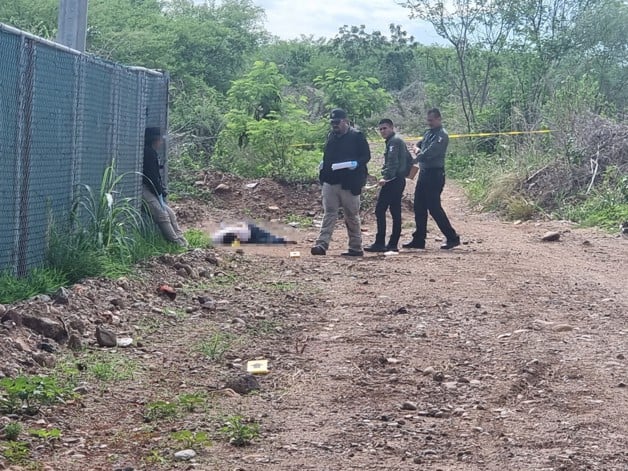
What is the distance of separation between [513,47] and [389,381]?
25.0 meters

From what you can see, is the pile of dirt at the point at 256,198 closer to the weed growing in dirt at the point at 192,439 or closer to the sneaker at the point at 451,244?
the sneaker at the point at 451,244

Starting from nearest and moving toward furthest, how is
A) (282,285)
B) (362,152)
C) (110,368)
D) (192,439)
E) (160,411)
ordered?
1. (192,439)
2. (160,411)
3. (110,368)
4. (282,285)
5. (362,152)

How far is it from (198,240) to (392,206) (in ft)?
8.61

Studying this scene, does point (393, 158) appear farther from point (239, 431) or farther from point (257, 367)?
point (239, 431)

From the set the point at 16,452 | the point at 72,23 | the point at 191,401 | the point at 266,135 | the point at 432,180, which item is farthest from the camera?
the point at 266,135

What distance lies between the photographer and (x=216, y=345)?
298 inches

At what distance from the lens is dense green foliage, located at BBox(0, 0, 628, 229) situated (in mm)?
20500

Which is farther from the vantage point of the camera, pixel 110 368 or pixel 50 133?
pixel 50 133

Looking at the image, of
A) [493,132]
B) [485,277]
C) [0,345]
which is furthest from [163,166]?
[493,132]

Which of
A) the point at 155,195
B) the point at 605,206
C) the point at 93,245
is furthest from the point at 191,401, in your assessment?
the point at 605,206

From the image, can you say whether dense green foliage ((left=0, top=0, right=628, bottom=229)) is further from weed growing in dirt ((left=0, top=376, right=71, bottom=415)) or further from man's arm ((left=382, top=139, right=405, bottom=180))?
weed growing in dirt ((left=0, top=376, right=71, bottom=415))

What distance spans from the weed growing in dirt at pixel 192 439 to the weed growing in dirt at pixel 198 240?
25.0ft

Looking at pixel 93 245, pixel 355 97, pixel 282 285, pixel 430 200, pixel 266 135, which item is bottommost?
pixel 282 285

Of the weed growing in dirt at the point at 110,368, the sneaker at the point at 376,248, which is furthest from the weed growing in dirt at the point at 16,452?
the sneaker at the point at 376,248
